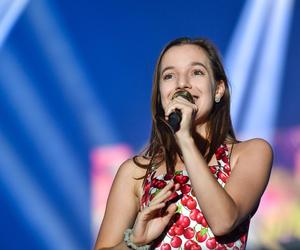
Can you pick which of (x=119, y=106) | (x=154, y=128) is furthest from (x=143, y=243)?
(x=119, y=106)

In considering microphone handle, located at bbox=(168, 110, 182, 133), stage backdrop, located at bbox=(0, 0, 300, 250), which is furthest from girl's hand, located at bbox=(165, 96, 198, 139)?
stage backdrop, located at bbox=(0, 0, 300, 250)

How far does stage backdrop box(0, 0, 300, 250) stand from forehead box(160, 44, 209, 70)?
53.4 inches

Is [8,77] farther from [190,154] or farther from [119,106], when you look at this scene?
[190,154]

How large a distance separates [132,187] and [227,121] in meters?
0.28

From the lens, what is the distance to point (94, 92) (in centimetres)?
301

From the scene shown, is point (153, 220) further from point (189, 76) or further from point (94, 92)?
point (94, 92)

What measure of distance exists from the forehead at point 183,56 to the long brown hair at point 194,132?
0.02 metres

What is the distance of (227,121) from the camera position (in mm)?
1591

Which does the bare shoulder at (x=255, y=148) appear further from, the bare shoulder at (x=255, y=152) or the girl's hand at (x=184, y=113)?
the girl's hand at (x=184, y=113)

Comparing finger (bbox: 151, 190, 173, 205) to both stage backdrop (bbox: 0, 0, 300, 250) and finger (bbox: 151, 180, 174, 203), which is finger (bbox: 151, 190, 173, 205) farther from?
stage backdrop (bbox: 0, 0, 300, 250)

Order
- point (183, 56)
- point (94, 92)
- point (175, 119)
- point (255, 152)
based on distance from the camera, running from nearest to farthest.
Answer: point (175, 119) < point (255, 152) < point (183, 56) < point (94, 92)

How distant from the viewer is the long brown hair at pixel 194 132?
1.57 m

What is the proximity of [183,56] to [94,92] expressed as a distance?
4.88 ft

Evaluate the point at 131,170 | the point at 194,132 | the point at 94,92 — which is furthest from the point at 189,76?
the point at 94,92
